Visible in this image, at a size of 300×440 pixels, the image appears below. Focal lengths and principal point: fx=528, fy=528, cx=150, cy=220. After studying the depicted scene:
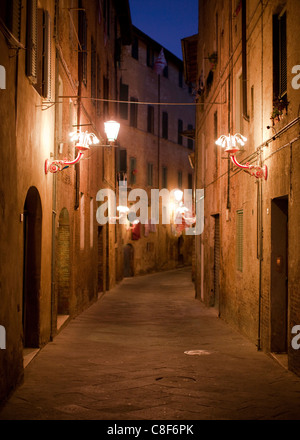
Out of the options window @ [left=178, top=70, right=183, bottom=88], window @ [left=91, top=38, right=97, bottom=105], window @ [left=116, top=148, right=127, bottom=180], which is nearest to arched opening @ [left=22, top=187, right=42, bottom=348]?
window @ [left=91, top=38, right=97, bottom=105]

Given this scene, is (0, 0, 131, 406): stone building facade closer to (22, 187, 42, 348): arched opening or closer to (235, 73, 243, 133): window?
(22, 187, 42, 348): arched opening

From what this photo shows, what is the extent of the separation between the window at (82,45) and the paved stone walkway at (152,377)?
6996 mm

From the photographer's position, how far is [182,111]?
133 feet

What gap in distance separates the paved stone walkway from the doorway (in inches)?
17.0

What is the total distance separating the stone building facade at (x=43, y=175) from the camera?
658 centimetres

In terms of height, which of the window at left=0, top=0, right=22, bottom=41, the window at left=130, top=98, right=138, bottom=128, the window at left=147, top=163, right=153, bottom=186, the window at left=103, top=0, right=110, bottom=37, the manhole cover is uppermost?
the window at left=103, top=0, right=110, bottom=37

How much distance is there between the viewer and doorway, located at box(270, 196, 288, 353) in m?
9.27

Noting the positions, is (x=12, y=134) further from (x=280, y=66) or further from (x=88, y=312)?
(x=88, y=312)

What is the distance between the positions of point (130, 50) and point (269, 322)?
27.5 metres

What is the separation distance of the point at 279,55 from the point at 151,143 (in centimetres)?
2634

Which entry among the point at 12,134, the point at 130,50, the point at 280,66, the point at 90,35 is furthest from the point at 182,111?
the point at 12,134

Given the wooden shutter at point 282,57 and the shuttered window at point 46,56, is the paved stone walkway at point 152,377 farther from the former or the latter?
the shuttered window at point 46,56

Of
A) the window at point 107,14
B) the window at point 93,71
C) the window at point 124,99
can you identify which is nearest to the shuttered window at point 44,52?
the window at point 93,71

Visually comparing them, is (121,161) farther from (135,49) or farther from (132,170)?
(135,49)
